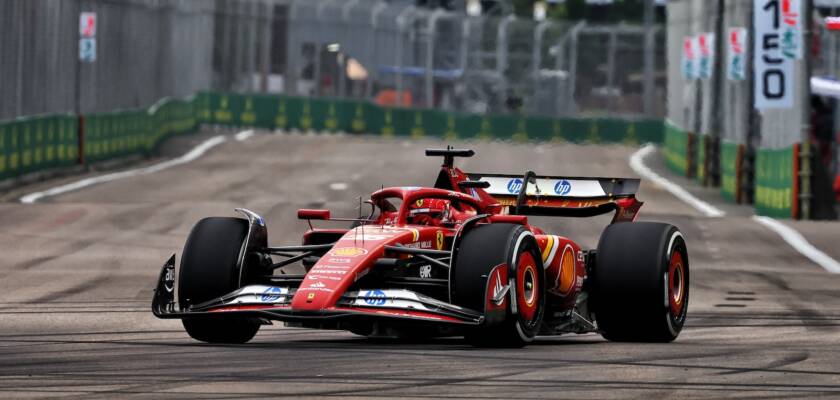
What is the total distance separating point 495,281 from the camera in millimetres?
11109

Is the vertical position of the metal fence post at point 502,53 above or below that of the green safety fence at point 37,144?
above

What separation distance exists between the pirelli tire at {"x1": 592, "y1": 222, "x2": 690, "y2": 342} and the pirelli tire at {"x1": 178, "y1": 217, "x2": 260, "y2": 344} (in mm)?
2421

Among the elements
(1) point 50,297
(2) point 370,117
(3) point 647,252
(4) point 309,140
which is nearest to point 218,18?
(2) point 370,117

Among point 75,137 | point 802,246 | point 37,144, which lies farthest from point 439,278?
point 75,137

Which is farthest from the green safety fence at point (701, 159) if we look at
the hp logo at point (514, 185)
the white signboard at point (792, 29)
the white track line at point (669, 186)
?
the hp logo at point (514, 185)

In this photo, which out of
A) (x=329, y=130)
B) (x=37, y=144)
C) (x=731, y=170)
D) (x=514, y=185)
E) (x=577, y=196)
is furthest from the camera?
(x=329, y=130)

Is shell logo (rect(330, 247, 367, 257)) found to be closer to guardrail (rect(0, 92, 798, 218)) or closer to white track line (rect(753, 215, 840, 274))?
white track line (rect(753, 215, 840, 274))

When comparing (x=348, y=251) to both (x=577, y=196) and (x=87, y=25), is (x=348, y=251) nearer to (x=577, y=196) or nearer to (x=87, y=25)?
(x=577, y=196)

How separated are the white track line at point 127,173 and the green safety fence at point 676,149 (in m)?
13.0

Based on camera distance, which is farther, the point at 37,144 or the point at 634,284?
the point at 37,144

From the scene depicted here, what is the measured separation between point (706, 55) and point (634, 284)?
99.3 ft

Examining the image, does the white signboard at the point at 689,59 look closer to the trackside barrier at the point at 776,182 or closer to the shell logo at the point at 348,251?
the trackside barrier at the point at 776,182

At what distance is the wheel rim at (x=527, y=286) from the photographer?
11.4 metres

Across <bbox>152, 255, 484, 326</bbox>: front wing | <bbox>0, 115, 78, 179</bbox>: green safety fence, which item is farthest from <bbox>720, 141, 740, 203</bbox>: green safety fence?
<bbox>152, 255, 484, 326</bbox>: front wing
